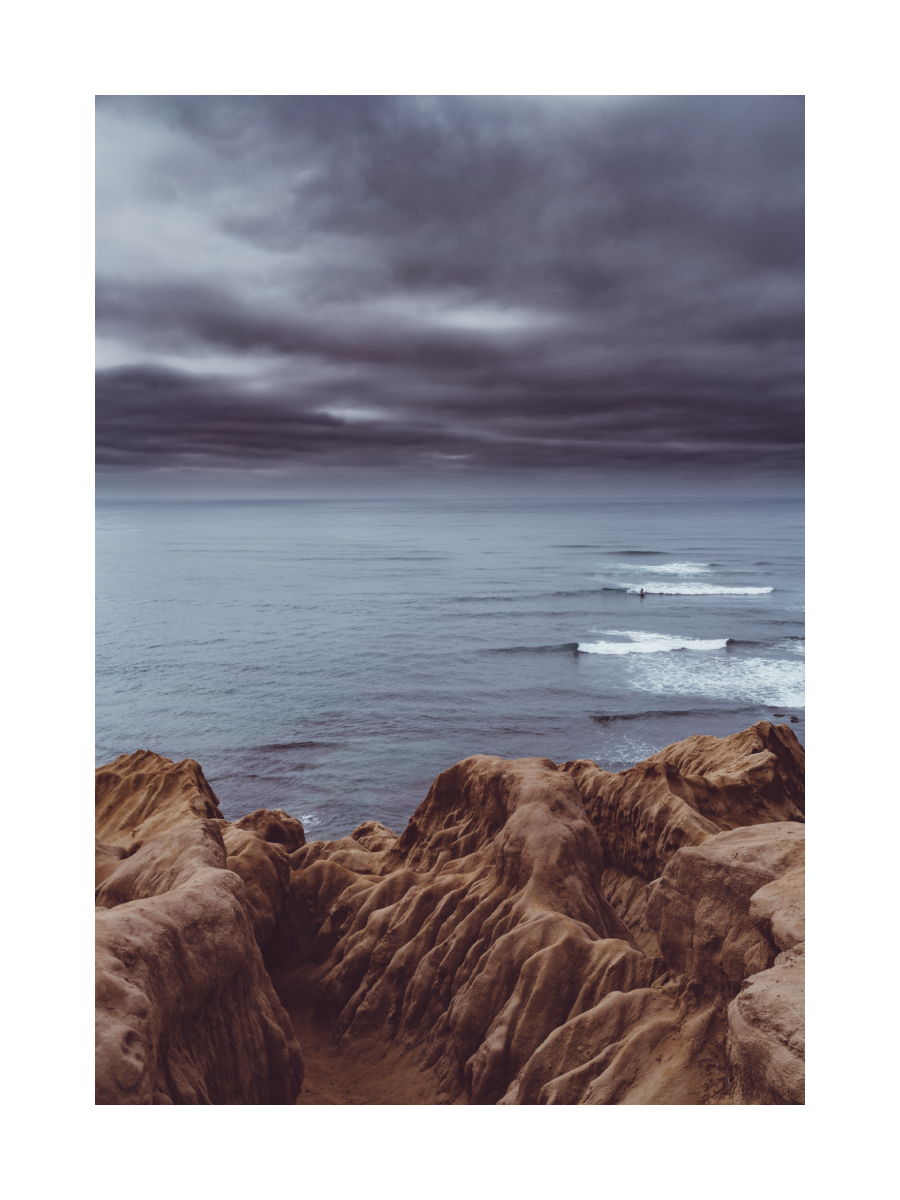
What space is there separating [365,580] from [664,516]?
37927 mm

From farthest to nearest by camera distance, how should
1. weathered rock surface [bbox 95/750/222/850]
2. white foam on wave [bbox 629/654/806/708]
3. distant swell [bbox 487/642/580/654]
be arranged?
distant swell [bbox 487/642/580/654] → white foam on wave [bbox 629/654/806/708] → weathered rock surface [bbox 95/750/222/850]

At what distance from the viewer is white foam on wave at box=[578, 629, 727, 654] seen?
32.9m

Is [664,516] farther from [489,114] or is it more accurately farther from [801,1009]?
[801,1009]

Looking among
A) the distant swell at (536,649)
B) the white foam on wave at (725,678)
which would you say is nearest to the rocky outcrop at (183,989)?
the white foam on wave at (725,678)

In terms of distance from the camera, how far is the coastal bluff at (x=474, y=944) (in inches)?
213

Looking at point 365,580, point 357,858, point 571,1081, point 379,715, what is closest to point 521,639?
point 379,715

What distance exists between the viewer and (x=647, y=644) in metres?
34.9

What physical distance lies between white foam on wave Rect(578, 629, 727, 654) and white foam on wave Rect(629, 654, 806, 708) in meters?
1.09

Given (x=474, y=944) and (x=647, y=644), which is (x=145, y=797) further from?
(x=647, y=644)

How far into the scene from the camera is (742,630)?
30.3 m

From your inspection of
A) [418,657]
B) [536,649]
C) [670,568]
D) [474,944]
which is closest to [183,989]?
[474,944]

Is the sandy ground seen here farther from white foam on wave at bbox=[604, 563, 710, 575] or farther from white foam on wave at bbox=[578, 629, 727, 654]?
white foam on wave at bbox=[604, 563, 710, 575]

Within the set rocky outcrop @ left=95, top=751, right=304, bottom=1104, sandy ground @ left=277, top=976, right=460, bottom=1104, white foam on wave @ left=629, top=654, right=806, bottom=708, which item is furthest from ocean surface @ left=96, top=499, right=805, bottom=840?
sandy ground @ left=277, top=976, right=460, bottom=1104

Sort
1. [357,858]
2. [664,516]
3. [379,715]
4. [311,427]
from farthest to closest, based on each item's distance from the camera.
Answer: [379,715], [357,858], [664,516], [311,427]
